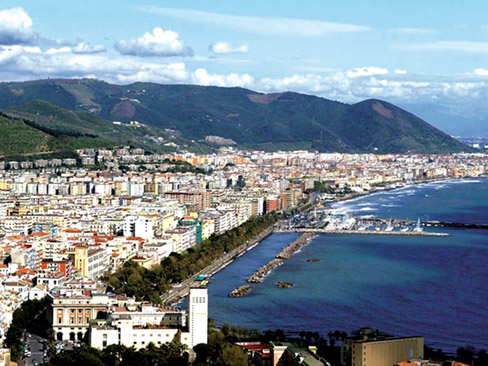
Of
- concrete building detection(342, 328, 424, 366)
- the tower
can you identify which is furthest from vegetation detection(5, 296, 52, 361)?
concrete building detection(342, 328, 424, 366)

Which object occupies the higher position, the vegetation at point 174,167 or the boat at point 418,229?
the vegetation at point 174,167

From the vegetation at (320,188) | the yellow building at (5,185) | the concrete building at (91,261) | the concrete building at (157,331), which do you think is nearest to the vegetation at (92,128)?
the vegetation at (320,188)

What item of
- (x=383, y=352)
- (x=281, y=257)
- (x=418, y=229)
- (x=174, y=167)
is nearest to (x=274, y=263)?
(x=281, y=257)

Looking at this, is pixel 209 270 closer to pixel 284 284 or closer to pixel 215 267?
pixel 215 267

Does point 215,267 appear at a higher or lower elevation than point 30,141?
lower

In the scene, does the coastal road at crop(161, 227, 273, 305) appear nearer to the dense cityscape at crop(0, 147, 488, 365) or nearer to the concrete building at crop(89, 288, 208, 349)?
the dense cityscape at crop(0, 147, 488, 365)

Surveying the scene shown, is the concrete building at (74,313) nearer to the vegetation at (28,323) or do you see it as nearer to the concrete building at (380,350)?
the vegetation at (28,323)

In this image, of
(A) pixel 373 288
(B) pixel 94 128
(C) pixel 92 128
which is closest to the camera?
(A) pixel 373 288
